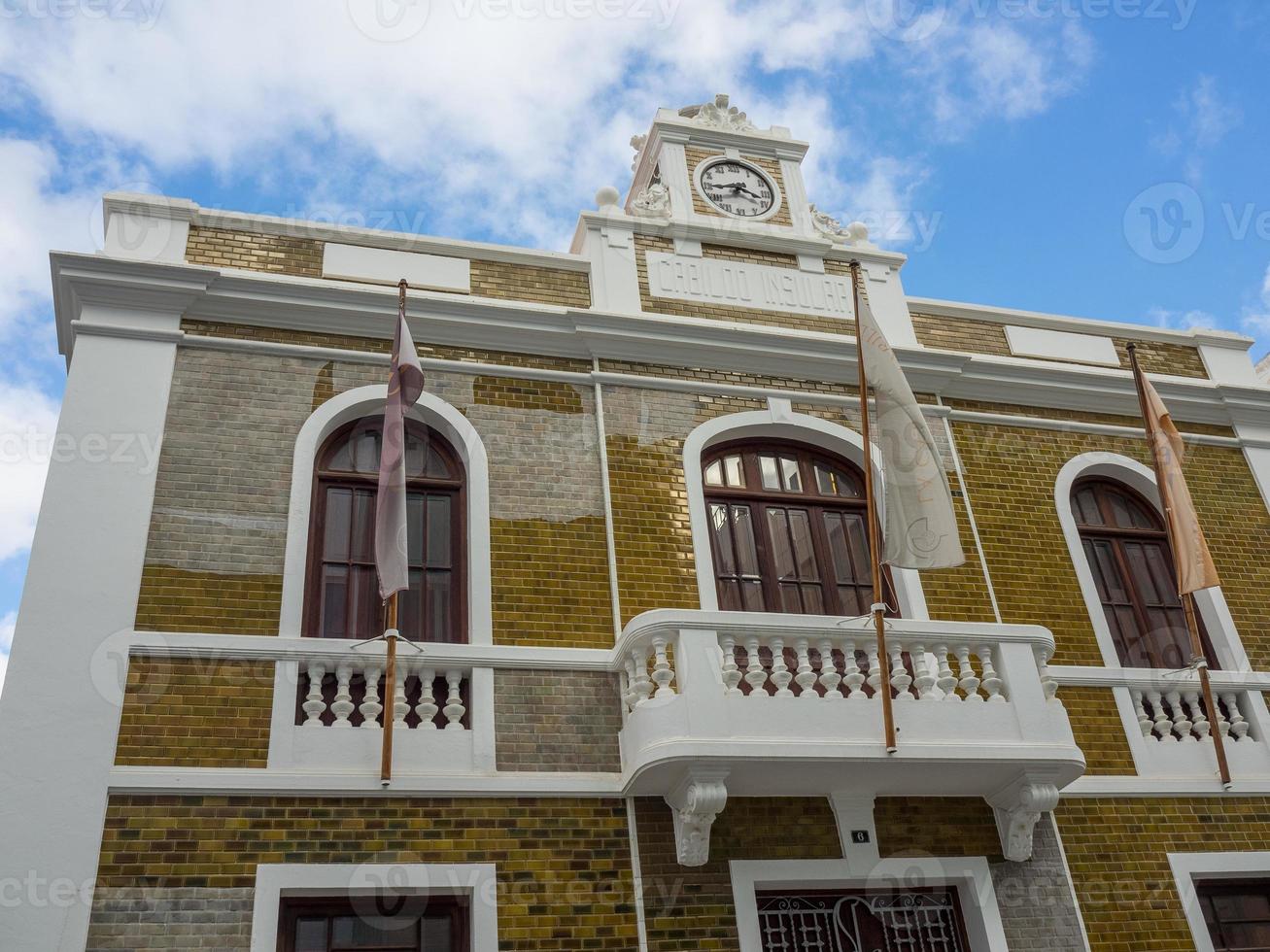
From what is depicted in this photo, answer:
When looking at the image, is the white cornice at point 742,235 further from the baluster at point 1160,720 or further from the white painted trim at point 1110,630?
the baluster at point 1160,720

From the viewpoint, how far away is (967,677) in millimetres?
8969

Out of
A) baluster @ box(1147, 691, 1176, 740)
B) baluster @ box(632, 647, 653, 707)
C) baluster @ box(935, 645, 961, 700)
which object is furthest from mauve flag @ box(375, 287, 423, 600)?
baluster @ box(1147, 691, 1176, 740)

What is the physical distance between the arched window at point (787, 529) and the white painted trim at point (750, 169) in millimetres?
2810

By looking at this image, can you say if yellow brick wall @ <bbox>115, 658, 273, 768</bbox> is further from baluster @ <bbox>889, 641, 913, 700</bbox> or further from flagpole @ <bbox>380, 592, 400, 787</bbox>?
baluster @ <bbox>889, 641, 913, 700</bbox>

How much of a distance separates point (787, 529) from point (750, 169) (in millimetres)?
4522

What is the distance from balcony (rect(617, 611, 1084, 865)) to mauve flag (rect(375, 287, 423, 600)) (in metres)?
1.76

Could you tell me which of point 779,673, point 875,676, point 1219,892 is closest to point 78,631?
point 779,673

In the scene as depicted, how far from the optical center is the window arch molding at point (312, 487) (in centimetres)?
894

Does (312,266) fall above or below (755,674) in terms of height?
above

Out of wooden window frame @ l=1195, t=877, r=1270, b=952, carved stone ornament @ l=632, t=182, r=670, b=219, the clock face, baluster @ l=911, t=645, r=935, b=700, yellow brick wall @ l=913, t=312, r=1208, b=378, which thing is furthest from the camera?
the clock face

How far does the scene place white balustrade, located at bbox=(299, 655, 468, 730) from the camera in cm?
833

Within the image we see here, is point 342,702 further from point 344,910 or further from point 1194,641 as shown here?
point 1194,641

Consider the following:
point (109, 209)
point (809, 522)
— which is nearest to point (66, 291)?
point (109, 209)

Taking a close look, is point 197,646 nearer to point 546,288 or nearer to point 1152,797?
point 546,288
